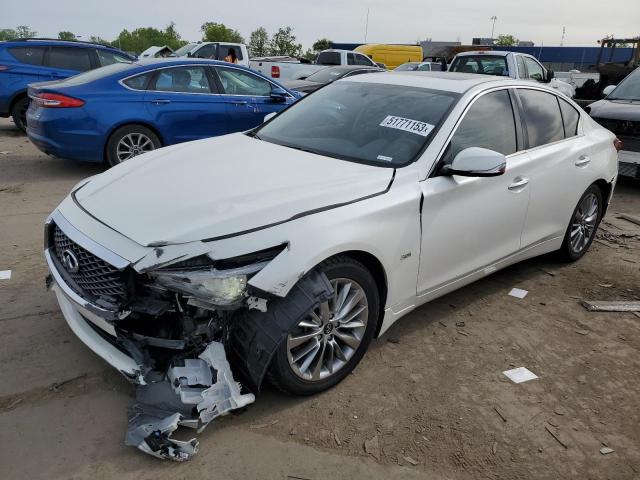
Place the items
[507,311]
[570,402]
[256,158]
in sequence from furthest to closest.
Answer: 1. [507,311]
2. [256,158]
3. [570,402]

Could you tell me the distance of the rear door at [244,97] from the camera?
7.85 metres

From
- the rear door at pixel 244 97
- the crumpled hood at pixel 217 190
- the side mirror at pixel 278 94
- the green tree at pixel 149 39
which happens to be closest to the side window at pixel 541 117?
the crumpled hood at pixel 217 190

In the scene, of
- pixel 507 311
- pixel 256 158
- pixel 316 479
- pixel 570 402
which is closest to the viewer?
pixel 316 479

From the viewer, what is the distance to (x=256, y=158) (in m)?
3.49

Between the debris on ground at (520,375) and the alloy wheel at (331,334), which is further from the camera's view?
the debris on ground at (520,375)

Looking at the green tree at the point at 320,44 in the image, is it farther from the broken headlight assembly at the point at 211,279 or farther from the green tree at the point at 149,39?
the broken headlight assembly at the point at 211,279

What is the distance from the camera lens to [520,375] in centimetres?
337

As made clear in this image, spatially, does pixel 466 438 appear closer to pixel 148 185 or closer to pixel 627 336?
pixel 627 336

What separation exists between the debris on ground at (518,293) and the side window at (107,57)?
9328mm

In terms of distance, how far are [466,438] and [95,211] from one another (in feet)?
7.47

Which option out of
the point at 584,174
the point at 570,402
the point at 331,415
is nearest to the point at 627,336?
the point at 570,402

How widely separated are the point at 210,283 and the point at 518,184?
2.46 metres

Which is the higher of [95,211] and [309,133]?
[309,133]

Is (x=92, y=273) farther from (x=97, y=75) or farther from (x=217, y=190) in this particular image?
(x=97, y=75)
